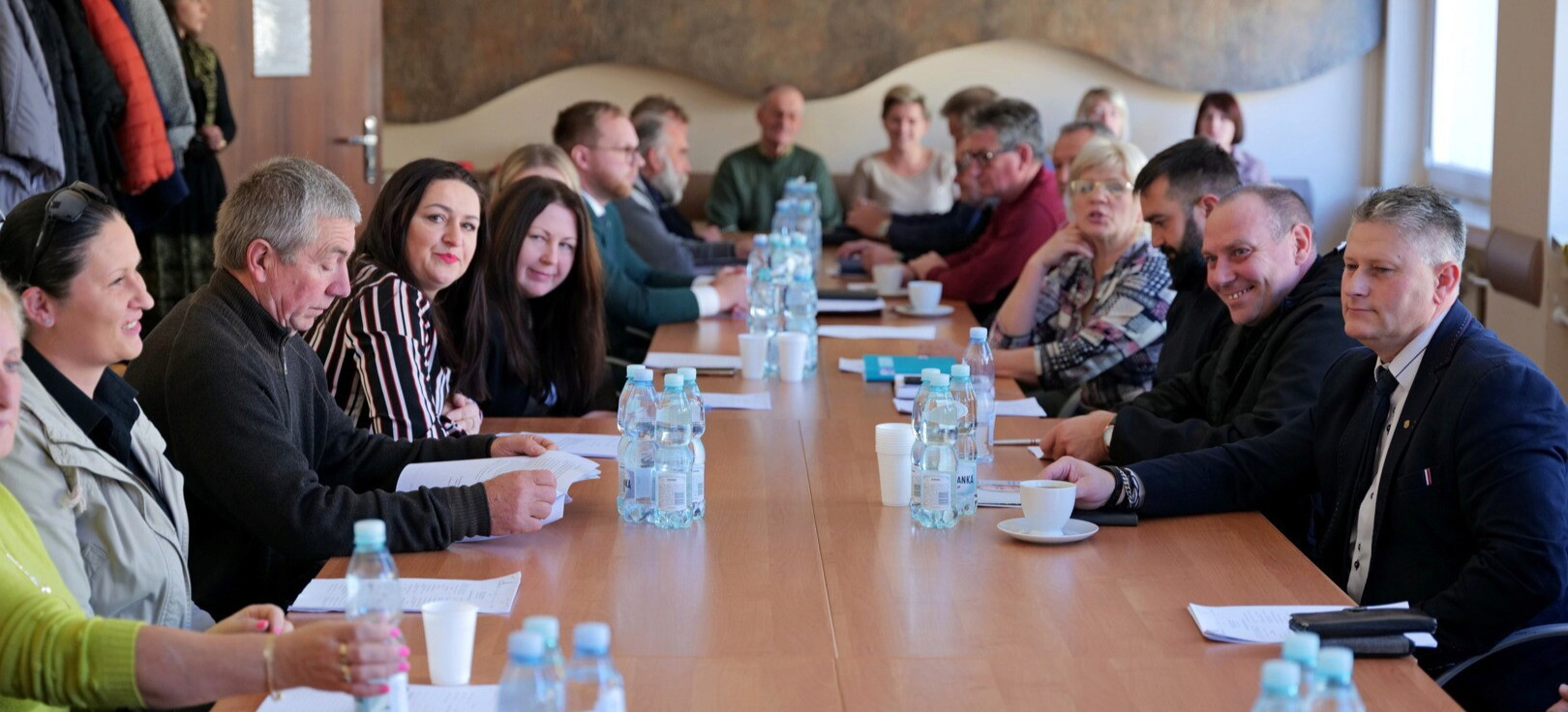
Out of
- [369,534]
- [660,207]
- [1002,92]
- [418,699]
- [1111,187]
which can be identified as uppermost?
[1002,92]

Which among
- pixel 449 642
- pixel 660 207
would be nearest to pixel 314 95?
pixel 660 207

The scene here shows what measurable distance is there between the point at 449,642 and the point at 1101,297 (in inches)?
110

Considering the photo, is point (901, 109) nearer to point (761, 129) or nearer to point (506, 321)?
point (761, 129)

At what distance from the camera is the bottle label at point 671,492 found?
A: 2.33m

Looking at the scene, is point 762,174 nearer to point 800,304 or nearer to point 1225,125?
point 1225,125

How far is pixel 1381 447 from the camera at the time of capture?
2.43 m

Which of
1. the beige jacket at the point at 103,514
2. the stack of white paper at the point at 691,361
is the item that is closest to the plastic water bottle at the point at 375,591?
the beige jacket at the point at 103,514

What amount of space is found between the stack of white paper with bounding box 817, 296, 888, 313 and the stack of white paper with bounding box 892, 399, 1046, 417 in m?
1.48

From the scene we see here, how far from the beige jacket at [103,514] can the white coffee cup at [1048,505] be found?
3.83 feet

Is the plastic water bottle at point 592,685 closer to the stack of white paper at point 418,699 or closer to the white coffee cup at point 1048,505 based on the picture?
the stack of white paper at point 418,699

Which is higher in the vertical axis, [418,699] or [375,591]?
[375,591]

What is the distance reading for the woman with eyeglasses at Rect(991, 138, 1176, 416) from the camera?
399cm

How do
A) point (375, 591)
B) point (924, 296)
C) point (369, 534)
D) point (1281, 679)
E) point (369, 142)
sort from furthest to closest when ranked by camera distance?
→ point (369, 142) < point (924, 296) < point (375, 591) < point (369, 534) < point (1281, 679)

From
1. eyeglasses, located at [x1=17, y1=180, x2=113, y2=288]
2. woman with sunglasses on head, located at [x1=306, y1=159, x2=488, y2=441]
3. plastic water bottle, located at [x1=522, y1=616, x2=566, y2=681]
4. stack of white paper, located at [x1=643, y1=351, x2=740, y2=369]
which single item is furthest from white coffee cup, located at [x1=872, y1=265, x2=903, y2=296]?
plastic water bottle, located at [x1=522, y1=616, x2=566, y2=681]
